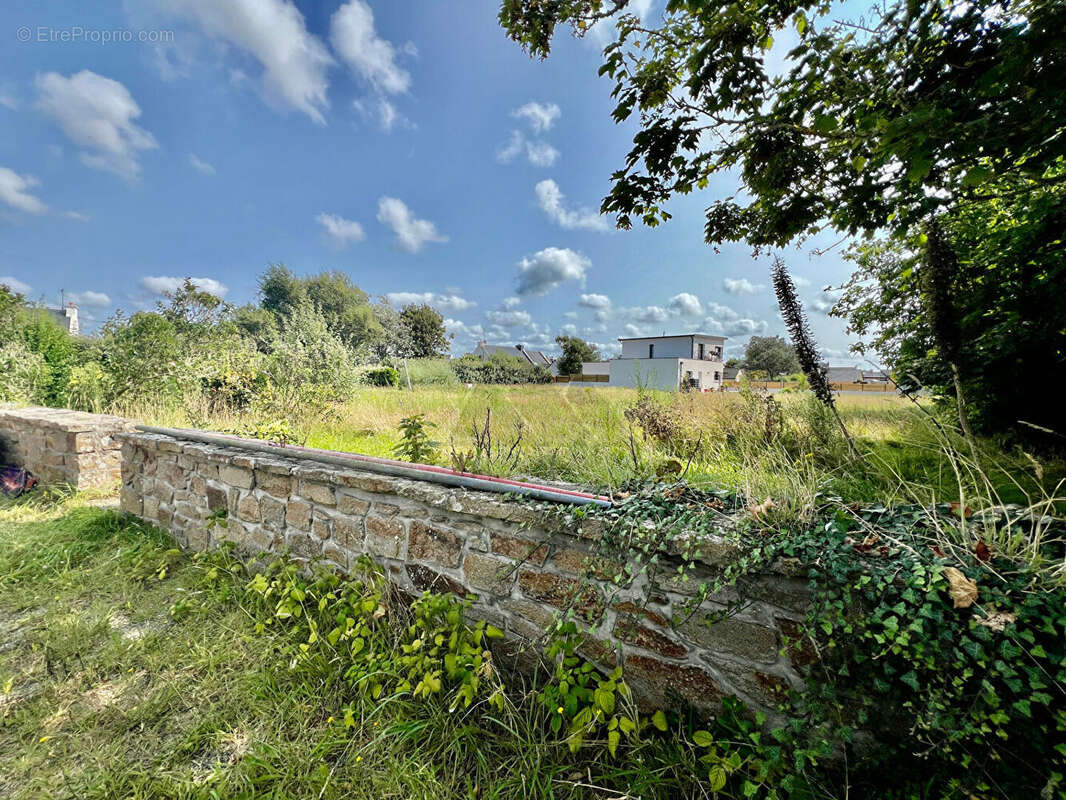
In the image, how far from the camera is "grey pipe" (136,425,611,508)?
172 centimetres

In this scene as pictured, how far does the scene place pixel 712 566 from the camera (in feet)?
4.59

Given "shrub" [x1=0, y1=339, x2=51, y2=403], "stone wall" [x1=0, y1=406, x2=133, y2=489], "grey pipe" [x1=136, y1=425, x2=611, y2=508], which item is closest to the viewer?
"grey pipe" [x1=136, y1=425, x2=611, y2=508]

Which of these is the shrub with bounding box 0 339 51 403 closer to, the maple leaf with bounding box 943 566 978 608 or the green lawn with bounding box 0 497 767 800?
the green lawn with bounding box 0 497 767 800

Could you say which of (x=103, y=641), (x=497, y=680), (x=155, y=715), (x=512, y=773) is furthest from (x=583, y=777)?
(x=103, y=641)

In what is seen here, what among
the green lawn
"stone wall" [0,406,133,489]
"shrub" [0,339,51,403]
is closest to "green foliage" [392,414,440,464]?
the green lawn

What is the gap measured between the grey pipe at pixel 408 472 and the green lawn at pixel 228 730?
856 millimetres

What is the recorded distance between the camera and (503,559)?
5.96 feet

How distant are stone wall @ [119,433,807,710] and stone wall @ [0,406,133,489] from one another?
7.84ft

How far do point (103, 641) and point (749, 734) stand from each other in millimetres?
3155

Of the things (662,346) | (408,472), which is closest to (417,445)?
(408,472)

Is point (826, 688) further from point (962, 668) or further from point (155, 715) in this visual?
point (155, 715)

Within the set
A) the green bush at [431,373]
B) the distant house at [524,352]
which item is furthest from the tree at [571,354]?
the green bush at [431,373]

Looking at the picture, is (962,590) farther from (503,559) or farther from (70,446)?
(70,446)

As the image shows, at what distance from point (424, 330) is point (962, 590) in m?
31.3
